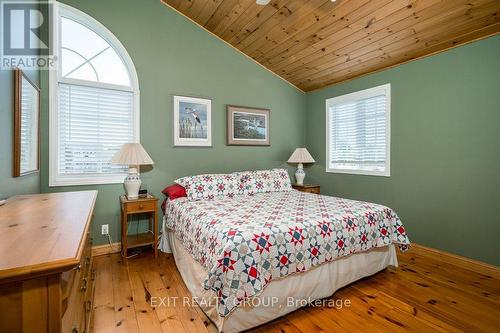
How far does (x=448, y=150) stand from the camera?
273 cm

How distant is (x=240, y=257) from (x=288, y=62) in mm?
3179

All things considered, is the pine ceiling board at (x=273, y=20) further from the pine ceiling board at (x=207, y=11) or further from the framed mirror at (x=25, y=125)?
the framed mirror at (x=25, y=125)

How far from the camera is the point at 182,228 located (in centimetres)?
236

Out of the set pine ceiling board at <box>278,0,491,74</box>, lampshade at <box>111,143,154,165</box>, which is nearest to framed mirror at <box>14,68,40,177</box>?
lampshade at <box>111,143,154,165</box>

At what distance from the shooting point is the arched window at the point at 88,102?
2746mm

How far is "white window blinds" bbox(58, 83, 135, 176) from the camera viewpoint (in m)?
2.80

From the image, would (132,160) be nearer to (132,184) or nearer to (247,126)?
(132,184)

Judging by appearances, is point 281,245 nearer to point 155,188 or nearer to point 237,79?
point 155,188

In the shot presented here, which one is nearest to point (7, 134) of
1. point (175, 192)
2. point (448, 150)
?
point (175, 192)

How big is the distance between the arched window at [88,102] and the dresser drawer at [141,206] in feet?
1.73

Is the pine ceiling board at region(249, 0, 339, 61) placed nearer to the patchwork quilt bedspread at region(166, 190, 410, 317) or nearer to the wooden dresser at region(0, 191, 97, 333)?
the patchwork quilt bedspread at region(166, 190, 410, 317)

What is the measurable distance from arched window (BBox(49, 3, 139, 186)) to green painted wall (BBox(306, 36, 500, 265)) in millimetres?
3365

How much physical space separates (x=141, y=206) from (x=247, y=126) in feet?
6.52

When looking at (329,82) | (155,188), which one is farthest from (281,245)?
(329,82)
